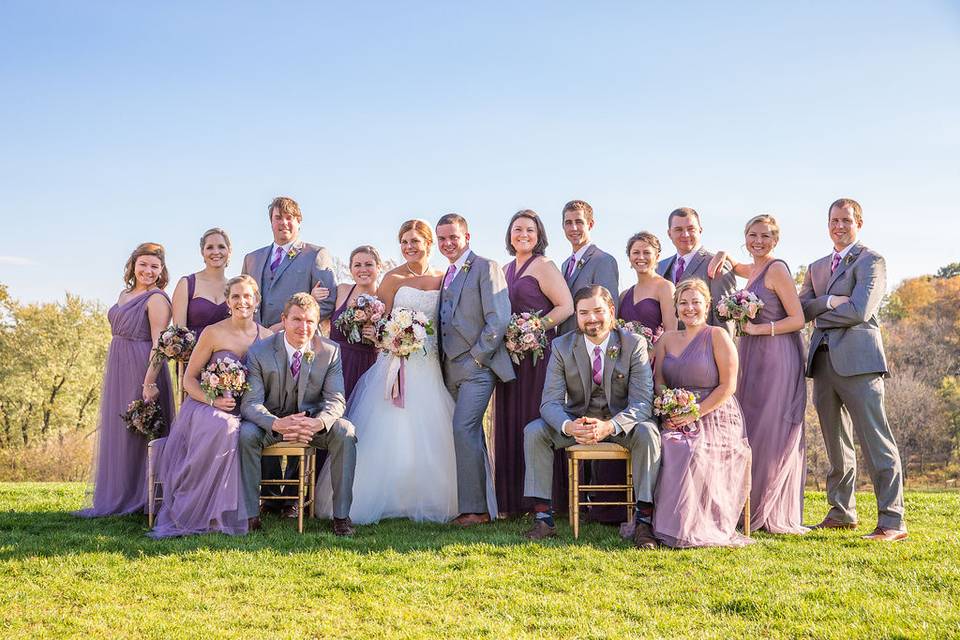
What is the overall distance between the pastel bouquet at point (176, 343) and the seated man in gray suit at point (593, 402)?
3406 millimetres

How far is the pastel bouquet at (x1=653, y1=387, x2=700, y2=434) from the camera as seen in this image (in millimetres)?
6711

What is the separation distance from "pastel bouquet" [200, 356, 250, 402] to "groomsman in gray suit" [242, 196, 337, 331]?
138cm

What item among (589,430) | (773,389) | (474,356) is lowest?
(589,430)

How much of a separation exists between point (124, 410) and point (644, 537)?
5.38m

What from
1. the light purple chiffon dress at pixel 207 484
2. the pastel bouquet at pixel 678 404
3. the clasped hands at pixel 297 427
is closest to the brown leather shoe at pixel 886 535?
the pastel bouquet at pixel 678 404

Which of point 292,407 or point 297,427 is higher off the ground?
point 292,407

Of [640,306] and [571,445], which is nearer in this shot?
[571,445]

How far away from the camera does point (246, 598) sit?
4930mm

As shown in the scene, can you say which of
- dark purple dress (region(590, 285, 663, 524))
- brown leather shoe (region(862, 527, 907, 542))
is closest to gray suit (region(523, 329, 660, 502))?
dark purple dress (region(590, 285, 663, 524))

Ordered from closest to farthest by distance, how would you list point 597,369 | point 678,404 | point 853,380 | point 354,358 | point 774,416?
point 678,404
point 597,369
point 853,380
point 774,416
point 354,358

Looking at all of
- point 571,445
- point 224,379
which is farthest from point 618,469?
point 224,379

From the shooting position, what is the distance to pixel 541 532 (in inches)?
262

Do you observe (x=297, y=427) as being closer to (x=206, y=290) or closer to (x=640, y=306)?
(x=206, y=290)

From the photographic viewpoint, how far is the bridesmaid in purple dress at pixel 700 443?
6.46 metres
